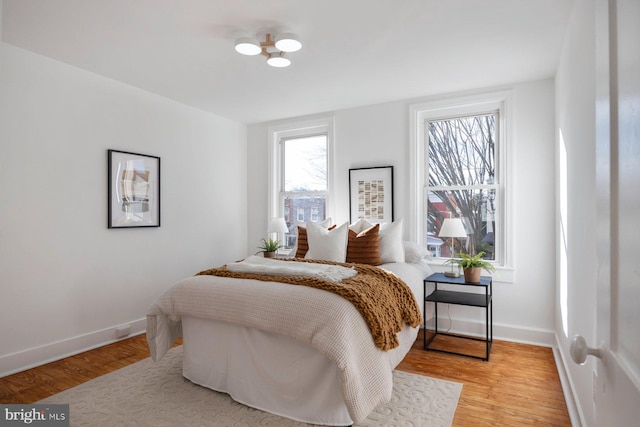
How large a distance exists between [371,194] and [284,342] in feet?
8.13

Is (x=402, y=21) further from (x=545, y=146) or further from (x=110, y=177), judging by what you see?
(x=110, y=177)

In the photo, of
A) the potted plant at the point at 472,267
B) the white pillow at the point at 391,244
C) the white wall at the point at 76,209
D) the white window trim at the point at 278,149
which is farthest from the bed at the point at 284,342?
the white window trim at the point at 278,149

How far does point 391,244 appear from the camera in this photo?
12.0 feet

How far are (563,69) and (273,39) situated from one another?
2.24 m

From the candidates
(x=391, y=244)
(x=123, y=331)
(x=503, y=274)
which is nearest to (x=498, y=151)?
(x=503, y=274)

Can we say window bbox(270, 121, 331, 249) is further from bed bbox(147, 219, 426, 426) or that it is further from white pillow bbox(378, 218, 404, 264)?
bed bbox(147, 219, 426, 426)

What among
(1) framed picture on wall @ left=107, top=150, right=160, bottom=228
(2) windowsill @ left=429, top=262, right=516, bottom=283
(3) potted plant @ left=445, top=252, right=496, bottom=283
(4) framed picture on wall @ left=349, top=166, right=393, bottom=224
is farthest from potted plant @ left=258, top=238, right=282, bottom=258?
(2) windowsill @ left=429, top=262, right=516, bottom=283

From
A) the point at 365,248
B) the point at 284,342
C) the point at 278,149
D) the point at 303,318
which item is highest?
the point at 278,149

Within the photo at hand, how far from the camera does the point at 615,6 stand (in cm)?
70

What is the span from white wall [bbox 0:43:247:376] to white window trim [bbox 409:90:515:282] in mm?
2604

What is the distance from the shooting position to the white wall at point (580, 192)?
1854 mm

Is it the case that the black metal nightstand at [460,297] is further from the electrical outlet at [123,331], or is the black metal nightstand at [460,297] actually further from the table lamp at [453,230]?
the electrical outlet at [123,331]

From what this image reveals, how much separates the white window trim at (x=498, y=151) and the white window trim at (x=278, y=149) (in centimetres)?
104

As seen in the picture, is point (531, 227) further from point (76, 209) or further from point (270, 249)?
point (76, 209)
